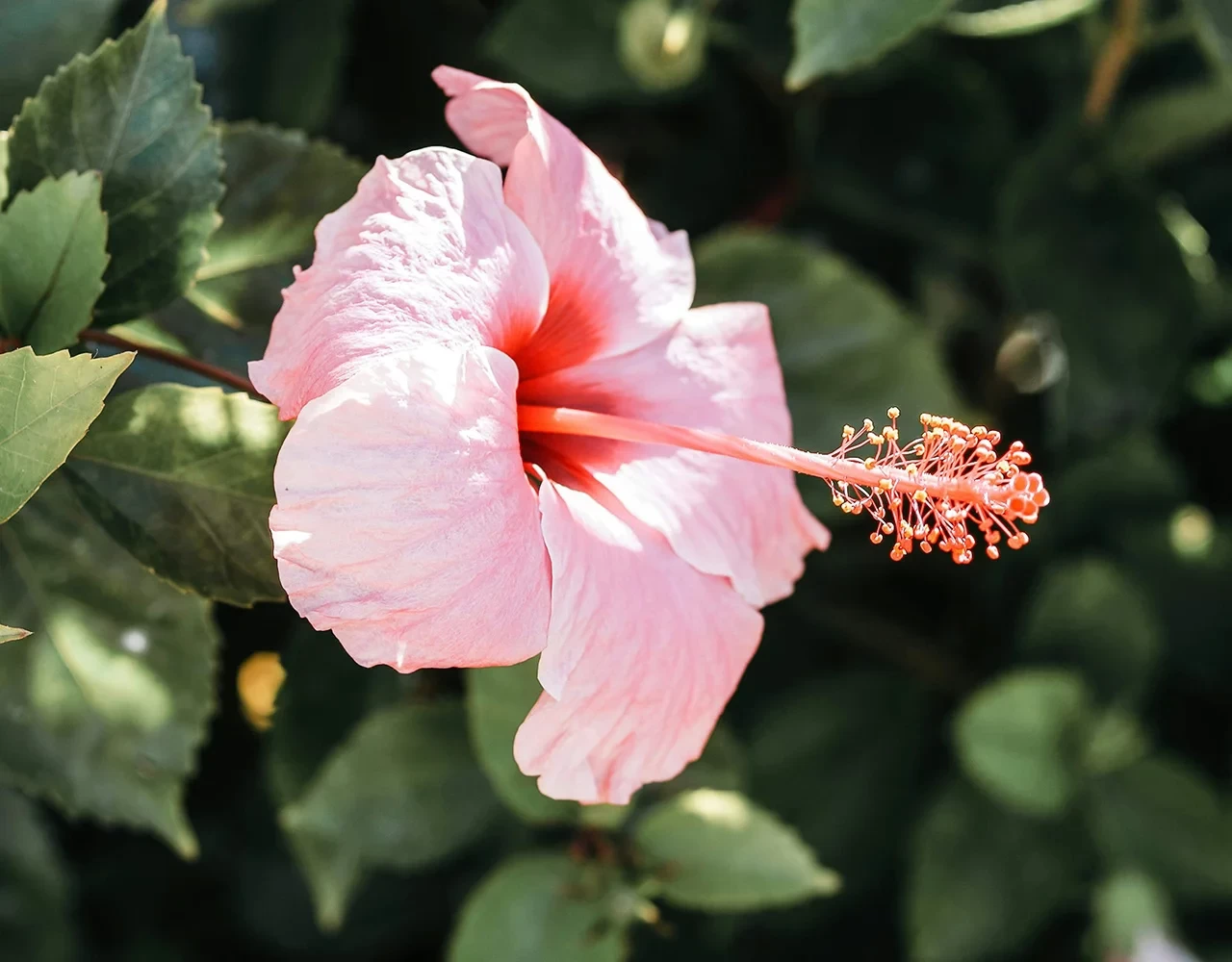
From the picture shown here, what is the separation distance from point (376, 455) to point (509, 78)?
74 centimetres

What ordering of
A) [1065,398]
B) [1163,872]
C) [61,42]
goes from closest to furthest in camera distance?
[61,42] → [1065,398] → [1163,872]

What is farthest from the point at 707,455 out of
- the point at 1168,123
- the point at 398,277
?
the point at 1168,123

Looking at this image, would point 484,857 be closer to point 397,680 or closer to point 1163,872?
point 397,680

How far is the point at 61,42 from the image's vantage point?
0.82m

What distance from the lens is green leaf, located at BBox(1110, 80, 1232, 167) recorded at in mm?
1093

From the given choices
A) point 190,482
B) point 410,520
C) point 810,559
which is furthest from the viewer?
point 810,559

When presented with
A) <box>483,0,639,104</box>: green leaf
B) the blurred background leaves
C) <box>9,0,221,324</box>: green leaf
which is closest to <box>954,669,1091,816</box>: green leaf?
the blurred background leaves

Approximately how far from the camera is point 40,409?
0.51m

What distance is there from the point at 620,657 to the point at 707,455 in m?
0.16

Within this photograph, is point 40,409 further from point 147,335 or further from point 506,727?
point 506,727

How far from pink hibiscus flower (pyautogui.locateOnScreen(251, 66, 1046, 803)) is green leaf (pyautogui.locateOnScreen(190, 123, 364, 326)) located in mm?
125

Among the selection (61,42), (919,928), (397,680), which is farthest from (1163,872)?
(61,42)

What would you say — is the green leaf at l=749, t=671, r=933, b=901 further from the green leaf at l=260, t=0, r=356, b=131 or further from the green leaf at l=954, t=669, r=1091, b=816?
the green leaf at l=260, t=0, r=356, b=131

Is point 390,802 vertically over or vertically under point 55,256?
under
